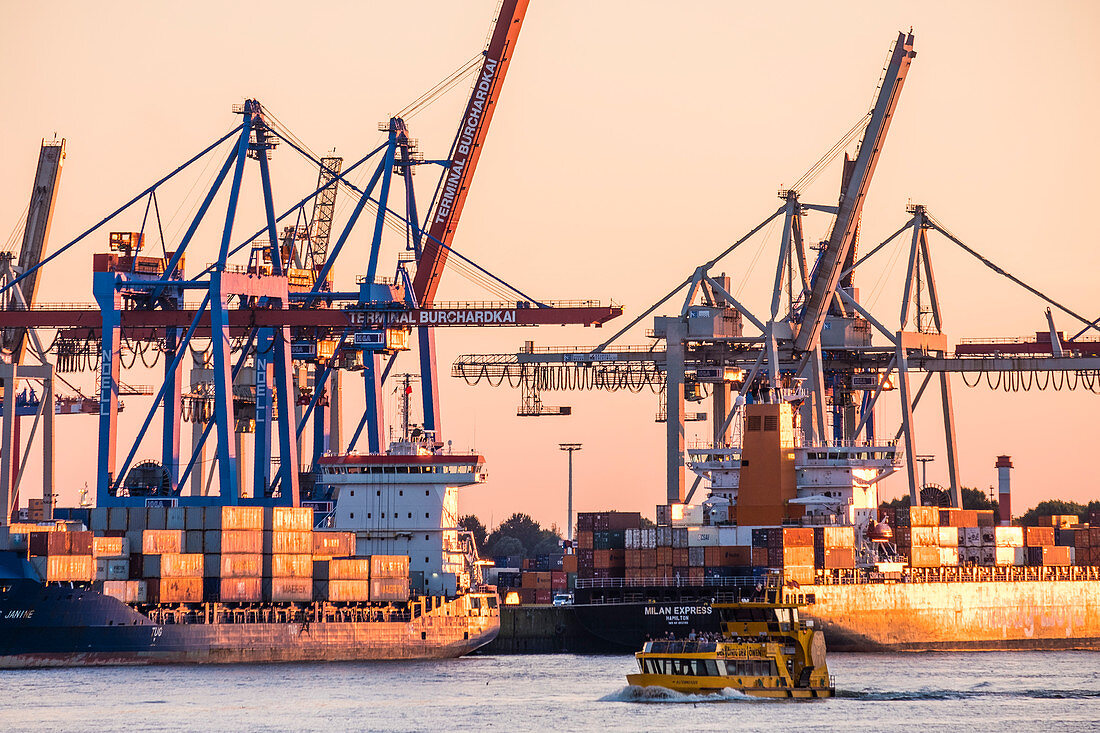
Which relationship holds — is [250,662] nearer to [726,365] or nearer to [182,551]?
[182,551]

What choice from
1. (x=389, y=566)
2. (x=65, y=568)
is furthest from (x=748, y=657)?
(x=65, y=568)

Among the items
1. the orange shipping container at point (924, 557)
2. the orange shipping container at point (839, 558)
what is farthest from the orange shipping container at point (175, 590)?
the orange shipping container at point (924, 557)

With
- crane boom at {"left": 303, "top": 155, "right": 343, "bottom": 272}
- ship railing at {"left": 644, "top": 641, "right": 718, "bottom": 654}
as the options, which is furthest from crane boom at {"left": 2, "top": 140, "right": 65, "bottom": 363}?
ship railing at {"left": 644, "top": 641, "right": 718, "bottom": 654}

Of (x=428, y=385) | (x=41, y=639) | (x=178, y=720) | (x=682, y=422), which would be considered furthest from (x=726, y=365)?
(x=178, y=720)

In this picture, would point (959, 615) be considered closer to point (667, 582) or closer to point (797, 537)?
point (797, 537)

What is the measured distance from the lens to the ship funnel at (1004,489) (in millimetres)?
100625

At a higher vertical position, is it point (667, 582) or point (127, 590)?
point (667, 582)

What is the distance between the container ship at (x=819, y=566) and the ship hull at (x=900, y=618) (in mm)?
68

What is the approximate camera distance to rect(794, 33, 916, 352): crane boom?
3433 inches

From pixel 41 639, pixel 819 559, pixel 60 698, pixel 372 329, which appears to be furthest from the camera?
pixel 372 329

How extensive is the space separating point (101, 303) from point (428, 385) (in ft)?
47.9

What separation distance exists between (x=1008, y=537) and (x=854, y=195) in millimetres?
15881

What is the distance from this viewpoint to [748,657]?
54.8m

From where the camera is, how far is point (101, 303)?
78000 millimetres
